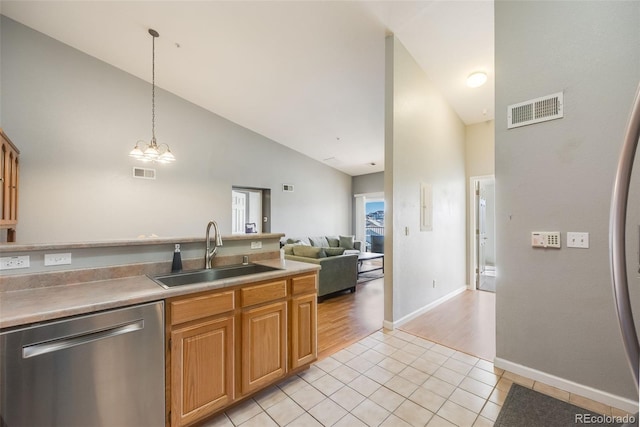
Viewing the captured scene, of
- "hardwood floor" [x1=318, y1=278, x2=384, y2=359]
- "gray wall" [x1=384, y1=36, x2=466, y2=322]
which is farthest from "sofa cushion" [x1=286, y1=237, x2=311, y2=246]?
"gray wall" [x1=384, y1=36, x2=466, y2=322]

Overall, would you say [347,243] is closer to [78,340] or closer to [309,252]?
[309,252]

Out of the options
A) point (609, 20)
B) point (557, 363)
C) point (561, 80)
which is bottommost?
point (557, 363)

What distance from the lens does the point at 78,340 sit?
122 centimetres

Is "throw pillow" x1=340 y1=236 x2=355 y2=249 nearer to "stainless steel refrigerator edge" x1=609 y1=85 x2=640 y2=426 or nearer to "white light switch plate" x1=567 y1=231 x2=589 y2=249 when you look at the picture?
"white light switch plate" x1=567 y1=231 x2=589 y2=249

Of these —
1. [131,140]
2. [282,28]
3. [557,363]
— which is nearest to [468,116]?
[282,28]

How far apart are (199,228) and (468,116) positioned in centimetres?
598

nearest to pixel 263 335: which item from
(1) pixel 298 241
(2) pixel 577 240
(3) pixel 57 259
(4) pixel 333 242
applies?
(3) pixel 57 259

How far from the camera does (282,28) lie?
320 cm

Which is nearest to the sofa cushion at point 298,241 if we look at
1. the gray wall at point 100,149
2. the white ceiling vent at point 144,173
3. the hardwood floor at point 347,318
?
the gray wall at point 100,149

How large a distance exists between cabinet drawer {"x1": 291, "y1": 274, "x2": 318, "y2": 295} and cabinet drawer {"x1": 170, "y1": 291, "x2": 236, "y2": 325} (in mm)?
510

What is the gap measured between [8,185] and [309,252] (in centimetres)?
414

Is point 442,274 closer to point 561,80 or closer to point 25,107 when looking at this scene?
point 561,80

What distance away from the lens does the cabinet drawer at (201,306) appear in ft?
4.89

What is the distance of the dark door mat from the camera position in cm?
166
